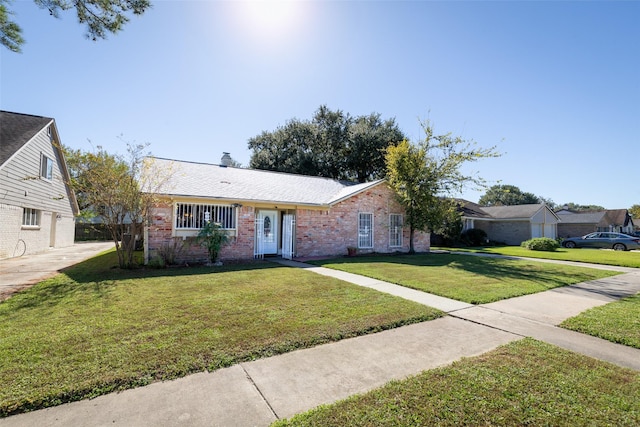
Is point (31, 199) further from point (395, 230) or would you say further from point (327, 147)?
point (327, 147)

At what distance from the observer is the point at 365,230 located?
51.8 ft

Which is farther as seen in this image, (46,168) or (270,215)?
(46,168)

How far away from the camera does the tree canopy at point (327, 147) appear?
26.3 meters

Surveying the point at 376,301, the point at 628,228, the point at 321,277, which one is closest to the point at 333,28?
the point at 321,277

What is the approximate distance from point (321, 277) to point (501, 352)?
5366 millimetres

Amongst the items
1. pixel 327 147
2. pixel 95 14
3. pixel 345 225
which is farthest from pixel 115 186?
pixel 327 147

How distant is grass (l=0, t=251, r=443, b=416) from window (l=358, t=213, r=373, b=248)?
797 centimetres

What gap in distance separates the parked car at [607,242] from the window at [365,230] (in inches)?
795

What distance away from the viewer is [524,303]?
625 centimetres

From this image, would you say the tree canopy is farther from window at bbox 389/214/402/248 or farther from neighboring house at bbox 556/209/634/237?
neighboring house at bbox 556/209/634/237

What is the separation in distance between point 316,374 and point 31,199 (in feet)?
59.4

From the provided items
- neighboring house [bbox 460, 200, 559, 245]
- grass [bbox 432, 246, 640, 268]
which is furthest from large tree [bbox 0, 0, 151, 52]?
neighboring house [bbox 460, 200, 559, 245]

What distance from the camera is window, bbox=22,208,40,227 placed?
46.2ft

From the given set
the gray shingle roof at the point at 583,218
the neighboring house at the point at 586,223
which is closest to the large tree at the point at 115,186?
the neighboring house at the point at 586,223
